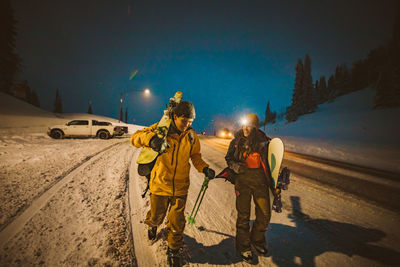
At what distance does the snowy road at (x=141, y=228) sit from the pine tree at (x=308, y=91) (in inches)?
1926

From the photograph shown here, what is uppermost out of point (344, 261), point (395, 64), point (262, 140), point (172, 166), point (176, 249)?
point (395, 64)

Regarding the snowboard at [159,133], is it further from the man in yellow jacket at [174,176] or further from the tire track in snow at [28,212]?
the tire track in snow at [28,212]

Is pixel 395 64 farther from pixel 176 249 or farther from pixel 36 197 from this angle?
pixel 36 197

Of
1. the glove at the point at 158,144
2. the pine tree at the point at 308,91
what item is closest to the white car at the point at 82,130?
the glove at the point at 158,144

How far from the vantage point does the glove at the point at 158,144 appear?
1946mm

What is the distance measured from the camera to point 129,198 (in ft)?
11.7

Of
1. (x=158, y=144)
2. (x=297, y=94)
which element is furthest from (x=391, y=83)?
(x=158, y=144)

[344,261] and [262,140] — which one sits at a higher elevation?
[262,140]

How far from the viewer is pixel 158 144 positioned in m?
1.96

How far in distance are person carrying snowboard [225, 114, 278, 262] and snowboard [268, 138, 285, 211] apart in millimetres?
79

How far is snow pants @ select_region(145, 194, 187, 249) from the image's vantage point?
2.07m

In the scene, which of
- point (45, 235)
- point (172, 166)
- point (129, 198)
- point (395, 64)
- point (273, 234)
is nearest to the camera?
point (172, 166)

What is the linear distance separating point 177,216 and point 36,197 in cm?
337

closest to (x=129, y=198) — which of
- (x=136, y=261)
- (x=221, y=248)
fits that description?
(x=136, y=261)
